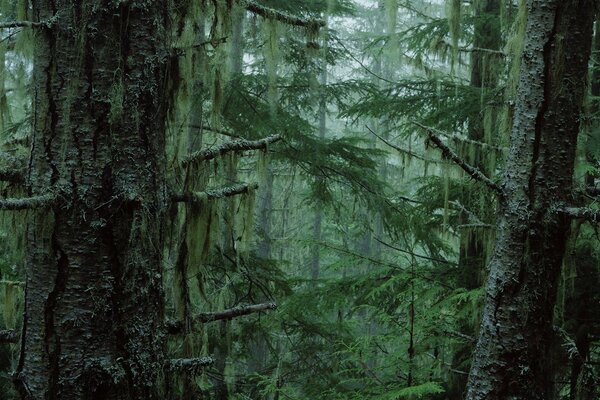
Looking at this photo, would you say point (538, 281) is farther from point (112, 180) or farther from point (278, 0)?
point (278, 0)

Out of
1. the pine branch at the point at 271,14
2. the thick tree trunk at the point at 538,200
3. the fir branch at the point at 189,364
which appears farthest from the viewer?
the thick tree trunk at the point at 538,200

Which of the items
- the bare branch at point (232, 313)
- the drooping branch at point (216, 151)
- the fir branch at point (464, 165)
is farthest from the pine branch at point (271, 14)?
the bare branch at point (232, 313)

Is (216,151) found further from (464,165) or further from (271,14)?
→ (464,165)

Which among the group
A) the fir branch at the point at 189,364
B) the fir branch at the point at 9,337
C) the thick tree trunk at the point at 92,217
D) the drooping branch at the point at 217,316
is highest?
the thick tree trunk at the point at 92,217

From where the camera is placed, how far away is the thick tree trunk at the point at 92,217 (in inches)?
101

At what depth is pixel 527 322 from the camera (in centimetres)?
378

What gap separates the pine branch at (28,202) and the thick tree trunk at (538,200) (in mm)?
2786

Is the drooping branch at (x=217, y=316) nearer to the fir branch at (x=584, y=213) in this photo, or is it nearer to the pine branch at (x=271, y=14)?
the pine branch at (x=271, y=14)

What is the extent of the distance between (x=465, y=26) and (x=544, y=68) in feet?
16.7

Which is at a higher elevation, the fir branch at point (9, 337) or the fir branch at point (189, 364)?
the fir branch at point (9, 337)

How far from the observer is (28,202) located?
2514 mm

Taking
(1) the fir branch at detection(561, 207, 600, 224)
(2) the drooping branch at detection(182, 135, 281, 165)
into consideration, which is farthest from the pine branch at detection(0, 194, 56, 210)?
(1) the fir branch at detection(561, 207, 600, 224)

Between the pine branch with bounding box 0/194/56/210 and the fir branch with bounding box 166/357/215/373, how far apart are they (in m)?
0.96

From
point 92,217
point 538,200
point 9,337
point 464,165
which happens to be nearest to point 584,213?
point 538,200
